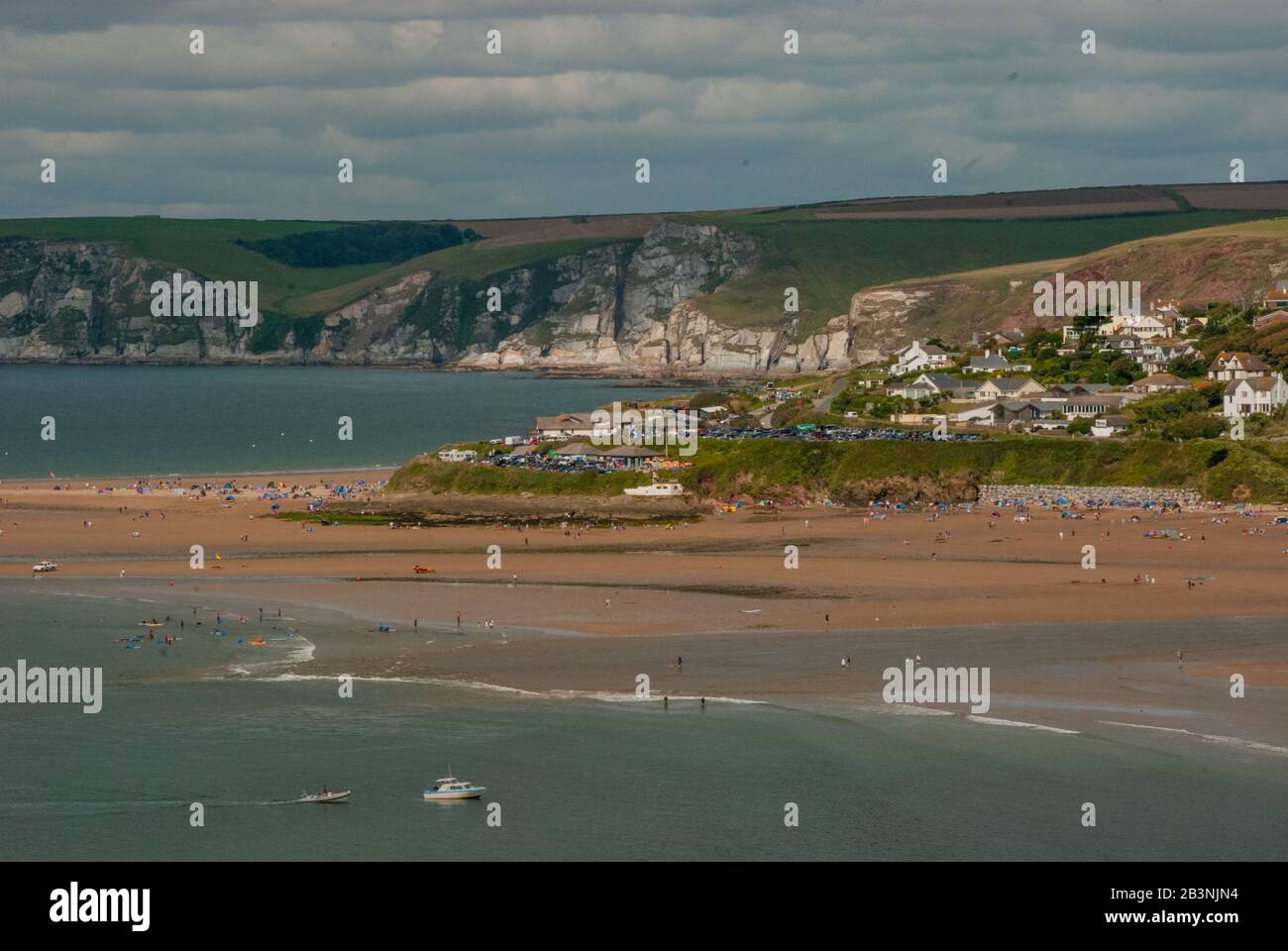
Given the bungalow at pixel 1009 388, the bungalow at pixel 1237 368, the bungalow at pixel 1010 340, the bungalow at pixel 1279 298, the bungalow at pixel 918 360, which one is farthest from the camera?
the bungalow at pixel 1010 340

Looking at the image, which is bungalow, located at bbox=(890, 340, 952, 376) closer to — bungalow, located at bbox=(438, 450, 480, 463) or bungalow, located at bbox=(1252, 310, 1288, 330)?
bungalow, located at bbox=(1252, 310, 1288, 330)

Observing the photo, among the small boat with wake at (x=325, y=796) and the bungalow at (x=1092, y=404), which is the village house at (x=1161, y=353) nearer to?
the bungalow at (x=1092, y=404)

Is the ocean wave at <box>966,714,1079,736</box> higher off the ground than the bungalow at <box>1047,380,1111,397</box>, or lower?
lower

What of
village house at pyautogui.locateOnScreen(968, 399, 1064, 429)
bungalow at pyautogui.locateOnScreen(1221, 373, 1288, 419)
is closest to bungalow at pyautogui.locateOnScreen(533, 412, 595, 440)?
village house at pyautogui.locateOnScreen(968, 399, 1064, 429)

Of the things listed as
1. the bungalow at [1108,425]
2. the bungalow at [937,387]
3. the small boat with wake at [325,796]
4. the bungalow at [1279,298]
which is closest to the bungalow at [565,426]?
the bungalow at [937,387]
